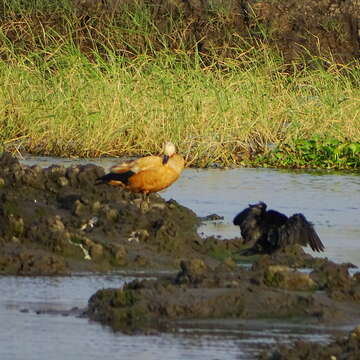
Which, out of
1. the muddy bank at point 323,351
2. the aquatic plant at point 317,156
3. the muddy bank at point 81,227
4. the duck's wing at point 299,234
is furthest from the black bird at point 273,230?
the aquatic plant at point 317,156

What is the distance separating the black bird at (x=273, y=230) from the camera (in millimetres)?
9141

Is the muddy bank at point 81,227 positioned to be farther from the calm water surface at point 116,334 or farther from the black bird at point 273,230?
the black bird at point 273,230

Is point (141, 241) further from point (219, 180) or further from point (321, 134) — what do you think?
point (321, 134)

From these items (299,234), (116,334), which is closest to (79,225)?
(299,234)

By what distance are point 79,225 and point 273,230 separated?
1.68 meters

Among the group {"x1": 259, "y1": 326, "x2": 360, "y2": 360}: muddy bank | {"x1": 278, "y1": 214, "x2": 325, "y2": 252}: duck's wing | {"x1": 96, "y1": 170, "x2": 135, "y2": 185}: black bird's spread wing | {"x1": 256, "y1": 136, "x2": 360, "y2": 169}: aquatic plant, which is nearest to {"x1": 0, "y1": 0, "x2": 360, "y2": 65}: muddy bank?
{"x1": 256, "y1": 136, "x2": 360, "y2": 169}: aquatic plant

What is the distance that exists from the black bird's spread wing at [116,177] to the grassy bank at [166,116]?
14.8 ft

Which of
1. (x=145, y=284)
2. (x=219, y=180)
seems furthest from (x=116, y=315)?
(x=219, y=180)

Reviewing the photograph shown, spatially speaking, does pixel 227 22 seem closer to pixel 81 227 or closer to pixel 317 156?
pixel 317 156

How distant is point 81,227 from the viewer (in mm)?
10219

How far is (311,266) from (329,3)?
69.8ft

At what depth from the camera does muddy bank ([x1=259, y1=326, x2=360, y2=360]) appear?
6375mm

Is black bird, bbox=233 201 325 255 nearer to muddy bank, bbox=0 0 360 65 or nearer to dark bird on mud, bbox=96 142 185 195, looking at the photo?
dark bird on mud, bbox=96 142 185 195

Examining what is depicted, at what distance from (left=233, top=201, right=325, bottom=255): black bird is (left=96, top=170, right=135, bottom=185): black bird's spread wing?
2.19 metres
